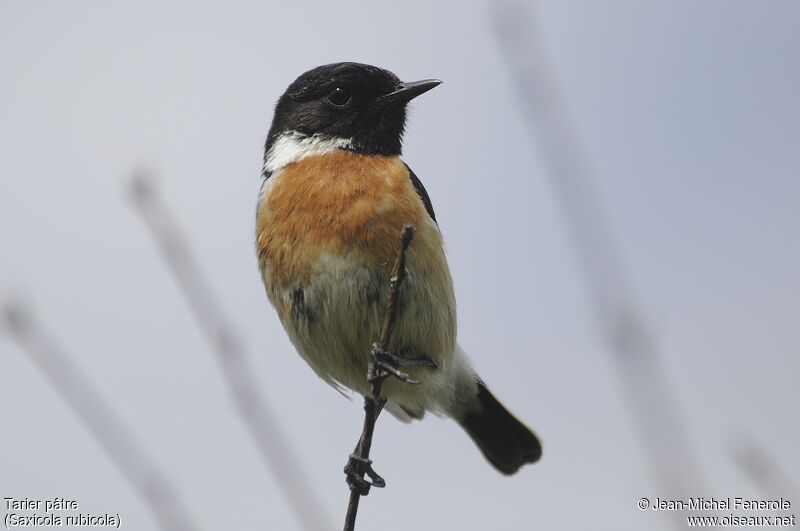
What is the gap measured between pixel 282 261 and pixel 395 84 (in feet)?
5.33

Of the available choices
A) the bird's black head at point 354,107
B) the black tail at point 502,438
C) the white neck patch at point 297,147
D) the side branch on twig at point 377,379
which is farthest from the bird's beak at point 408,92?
the black tail at point 502,438

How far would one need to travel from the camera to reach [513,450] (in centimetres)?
782

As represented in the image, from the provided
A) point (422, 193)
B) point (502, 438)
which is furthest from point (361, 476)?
point (502, 438)

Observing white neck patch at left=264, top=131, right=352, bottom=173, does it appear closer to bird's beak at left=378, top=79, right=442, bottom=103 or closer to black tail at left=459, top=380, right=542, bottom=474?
bird's beak at left=378, top=79, right=442, bottom=103

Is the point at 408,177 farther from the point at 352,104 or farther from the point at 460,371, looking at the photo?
the point at 460,371

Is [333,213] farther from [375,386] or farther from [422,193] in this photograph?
[375,386]

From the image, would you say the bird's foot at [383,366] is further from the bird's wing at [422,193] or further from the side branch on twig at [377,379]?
the bird's wing at [422,193]

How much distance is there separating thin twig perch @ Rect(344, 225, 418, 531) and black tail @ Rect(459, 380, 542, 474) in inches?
73.5

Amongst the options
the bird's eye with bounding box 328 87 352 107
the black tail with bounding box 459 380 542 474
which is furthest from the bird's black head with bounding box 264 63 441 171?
the black tail with bounding box 459 380 542 474

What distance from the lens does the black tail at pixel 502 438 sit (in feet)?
25.3

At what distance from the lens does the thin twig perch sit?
13.4 feet

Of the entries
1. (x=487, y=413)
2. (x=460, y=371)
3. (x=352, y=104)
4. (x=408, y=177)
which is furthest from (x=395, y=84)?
(x=487, y=413)

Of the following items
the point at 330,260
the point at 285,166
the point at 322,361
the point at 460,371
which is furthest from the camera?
the point at 460,371

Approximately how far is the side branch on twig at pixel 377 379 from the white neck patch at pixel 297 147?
60.5 inches
